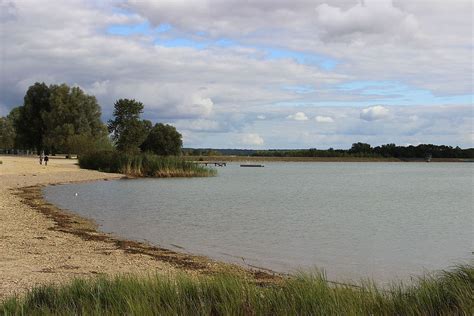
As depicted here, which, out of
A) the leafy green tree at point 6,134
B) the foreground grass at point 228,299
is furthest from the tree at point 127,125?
the foreground grass at point 228,299

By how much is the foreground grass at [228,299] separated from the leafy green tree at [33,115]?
298 ft

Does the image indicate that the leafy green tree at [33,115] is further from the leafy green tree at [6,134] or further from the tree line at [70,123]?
the leafy green tree at [6,134]

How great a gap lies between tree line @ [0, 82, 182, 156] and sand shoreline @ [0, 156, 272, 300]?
6602 cm

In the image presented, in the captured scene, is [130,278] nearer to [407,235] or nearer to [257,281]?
[257,281]

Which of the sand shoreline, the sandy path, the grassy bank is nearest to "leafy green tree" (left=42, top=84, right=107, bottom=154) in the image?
the grassy bank

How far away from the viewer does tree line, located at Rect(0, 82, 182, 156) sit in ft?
289

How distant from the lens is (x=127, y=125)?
9150 cm

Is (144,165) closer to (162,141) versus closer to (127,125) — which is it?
(127,125)

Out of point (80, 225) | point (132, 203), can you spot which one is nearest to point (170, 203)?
point (132, 203)

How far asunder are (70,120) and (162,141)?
64.7 feet

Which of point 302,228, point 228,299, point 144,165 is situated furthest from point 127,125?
point 228,299

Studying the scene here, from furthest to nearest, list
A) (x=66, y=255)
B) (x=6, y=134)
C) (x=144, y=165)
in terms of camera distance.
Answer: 1. (x=6, y=134)
2. (x=144, y=165)
3. (x=66, y=255)

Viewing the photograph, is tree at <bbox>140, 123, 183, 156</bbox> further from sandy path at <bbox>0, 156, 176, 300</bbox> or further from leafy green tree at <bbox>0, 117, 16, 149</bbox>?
sandy path at <bbox>0, 156, 176, 300</bbox>

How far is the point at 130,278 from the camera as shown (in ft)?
24.8
